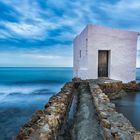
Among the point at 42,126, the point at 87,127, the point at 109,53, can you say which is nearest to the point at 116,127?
the point at 87,127

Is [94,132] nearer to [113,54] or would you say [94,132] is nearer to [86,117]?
[86,117]

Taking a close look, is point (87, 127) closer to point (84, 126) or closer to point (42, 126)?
point (84, 126)

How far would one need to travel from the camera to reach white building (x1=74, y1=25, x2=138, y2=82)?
11.4m

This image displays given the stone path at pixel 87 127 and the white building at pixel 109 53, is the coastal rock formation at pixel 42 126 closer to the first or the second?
the stone path at pixel 87 127

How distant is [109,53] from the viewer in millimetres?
12031

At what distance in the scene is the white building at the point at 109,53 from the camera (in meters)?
11.4

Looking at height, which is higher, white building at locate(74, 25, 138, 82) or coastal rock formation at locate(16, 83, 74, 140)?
white building at locate(74, 25, 138, 82)

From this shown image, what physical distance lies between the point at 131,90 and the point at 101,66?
8.61 feet

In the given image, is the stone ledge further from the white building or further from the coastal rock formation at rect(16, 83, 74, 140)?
the white building

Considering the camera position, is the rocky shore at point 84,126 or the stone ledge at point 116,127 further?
the rocky shore at point 84,126

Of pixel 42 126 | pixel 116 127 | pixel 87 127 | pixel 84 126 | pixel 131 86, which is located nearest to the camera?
pixel 116 127

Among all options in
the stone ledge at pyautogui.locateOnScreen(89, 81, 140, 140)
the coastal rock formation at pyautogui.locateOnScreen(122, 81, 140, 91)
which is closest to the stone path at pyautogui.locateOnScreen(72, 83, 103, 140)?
the stone ledge at pyautogui.locateOnScreen(89, 81, 140, 140)

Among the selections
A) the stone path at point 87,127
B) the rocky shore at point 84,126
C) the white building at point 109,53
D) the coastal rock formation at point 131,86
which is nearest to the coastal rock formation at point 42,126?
the rocky shore at point 84,126

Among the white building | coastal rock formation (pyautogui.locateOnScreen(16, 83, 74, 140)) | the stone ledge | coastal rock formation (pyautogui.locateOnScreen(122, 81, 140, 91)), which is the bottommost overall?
coastal rock formation (pyautogui.locateOnScreen(122, 81, 140, 91))
